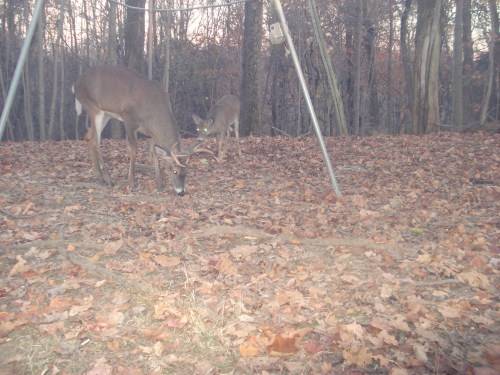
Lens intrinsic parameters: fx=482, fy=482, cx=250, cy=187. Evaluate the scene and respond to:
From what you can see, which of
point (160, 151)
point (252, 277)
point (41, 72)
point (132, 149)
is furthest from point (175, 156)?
point (41, 72)

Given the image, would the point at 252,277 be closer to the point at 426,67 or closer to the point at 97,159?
the point at 97,159

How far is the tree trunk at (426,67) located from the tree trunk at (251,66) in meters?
4.70

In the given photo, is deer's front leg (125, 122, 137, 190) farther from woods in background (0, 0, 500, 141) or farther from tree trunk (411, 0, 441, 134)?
→ woods in background (0, 0, 500, 141)

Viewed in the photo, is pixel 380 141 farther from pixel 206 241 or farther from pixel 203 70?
pixel 203 70

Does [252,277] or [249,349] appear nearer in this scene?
[249,349]

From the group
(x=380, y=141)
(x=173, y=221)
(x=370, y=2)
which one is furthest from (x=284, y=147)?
(x=370, y=2)

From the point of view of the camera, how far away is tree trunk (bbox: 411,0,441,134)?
12641mm

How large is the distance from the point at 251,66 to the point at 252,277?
11725 millimetres

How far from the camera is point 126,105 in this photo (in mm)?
7656

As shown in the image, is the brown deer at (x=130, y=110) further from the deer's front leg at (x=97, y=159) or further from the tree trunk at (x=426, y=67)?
the tree trunk at (x=426, y=67)

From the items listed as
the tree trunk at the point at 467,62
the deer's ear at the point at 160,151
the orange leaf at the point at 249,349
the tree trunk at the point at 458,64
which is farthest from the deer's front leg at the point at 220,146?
the tree trunk at the point at 467,62

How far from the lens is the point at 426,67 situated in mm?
12875

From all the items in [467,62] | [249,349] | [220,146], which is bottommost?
[249,349]

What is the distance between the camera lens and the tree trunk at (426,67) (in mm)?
12641
